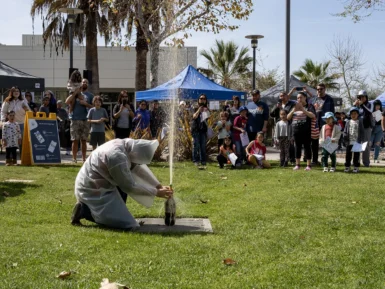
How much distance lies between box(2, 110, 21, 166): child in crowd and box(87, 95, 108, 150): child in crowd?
5.93 feet

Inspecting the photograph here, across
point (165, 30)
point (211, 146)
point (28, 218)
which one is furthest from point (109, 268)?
point (165, 30)

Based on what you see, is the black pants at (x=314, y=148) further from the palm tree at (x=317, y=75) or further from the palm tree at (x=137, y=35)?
the palm tree at (x=317, y=75)

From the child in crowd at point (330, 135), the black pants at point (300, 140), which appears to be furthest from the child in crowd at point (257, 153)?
the child in crowd at point (330, 135)

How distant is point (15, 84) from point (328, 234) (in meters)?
15.5

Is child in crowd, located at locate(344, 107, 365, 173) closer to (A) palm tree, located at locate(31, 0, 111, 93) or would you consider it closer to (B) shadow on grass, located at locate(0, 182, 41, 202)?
(B) shadow on grass, located at locate(0, 182, 41, 202)

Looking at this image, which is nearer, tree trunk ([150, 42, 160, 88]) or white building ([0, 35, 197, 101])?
tree trunk ([150, 42, 160, 88])

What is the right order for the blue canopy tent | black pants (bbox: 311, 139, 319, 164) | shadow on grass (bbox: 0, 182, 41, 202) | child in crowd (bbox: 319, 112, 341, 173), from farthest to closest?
the blue canopy tent
black pants (bbox: 311, 139, 319, 164)
child in crowd (bbox: 319, 112, 341, 173)
shadow on grass (bbox: 0, 182, 41, 202)

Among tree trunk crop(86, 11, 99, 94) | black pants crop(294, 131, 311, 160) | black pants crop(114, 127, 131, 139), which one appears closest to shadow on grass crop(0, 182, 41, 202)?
black pants crop(114, 127, 131, 139)

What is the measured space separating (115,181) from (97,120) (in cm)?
710

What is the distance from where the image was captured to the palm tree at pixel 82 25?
26.5 m

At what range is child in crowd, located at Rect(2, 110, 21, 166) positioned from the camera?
13.1m

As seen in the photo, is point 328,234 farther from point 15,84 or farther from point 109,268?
point 15,84

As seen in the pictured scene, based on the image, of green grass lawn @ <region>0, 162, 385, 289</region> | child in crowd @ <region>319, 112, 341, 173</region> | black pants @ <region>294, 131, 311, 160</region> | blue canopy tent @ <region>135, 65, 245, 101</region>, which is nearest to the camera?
green grass lawn @ <region>0, 162, 385, 289</region>

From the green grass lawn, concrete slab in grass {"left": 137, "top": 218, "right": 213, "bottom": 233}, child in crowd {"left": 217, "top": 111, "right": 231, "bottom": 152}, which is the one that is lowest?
concrete slab in grass {"left": 137, "top": 218, "right": 213, "bottom": 233}
